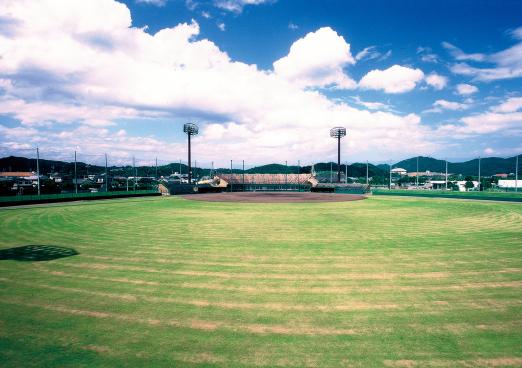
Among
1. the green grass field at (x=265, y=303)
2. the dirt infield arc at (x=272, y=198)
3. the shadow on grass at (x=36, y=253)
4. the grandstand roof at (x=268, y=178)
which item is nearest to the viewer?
the green grass field at (x=265, y=303)

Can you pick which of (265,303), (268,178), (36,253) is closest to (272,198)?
(268,178)

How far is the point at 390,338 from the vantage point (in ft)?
19.2

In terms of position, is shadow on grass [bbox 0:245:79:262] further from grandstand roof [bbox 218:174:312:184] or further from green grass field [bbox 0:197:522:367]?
grandstand roof [bbox 218:174:312:184]

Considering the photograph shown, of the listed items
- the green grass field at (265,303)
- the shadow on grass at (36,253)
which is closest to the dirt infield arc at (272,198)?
the green grass field at (265,303)

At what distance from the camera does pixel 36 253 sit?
41.0 feet

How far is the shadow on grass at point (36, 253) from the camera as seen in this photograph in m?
11.8

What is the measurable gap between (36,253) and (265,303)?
11.4m

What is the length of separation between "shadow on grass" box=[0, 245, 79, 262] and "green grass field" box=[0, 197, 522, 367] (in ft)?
1.29

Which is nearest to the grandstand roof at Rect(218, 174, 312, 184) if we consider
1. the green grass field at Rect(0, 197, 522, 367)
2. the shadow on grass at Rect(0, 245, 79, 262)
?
the shadow on grass at Rect(0, 245, 79, 262)

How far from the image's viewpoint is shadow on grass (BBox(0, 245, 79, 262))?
11.8m

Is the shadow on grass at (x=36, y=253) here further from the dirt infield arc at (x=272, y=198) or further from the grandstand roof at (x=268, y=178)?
the grandstand roof at (x=268, y=178)

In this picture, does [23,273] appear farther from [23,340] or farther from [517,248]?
[517,248]

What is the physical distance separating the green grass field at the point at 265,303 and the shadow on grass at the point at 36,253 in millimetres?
394

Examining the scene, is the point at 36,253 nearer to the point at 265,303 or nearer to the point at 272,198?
the point at 265,303
